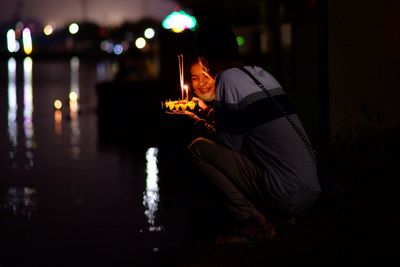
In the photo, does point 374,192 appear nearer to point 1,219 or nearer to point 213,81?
point 213,81

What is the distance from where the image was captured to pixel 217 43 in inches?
235

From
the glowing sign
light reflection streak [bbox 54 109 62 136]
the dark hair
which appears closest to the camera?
the dark hair

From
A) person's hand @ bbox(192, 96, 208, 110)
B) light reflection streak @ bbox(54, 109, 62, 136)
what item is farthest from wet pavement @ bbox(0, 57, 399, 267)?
light reflection streak @ bbox(54, 109, 62, 136)

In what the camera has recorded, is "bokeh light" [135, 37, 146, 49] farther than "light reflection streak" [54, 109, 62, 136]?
Yes

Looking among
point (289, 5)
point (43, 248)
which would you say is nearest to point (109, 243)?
point (43, 248)

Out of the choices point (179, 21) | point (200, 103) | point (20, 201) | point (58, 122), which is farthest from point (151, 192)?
point (179, 21)

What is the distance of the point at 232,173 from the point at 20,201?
4.02 meters

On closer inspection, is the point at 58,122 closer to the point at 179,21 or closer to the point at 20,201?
the point at 179,21

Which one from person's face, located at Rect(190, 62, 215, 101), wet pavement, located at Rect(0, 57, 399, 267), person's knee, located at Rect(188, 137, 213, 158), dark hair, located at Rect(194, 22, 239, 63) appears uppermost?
dark hair, located at Rect(194, 22, 239, 63)

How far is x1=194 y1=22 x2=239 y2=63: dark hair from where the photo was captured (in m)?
5.95

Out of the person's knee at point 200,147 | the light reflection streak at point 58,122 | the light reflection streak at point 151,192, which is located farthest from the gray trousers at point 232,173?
the light reflection streak at point 58,122

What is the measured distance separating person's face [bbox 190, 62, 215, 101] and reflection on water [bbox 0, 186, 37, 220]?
8.76ft

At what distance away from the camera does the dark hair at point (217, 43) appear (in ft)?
19.5

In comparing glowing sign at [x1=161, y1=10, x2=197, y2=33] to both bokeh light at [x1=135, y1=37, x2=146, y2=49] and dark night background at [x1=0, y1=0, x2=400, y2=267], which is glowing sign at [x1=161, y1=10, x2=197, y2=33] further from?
bokeh light at [x1=135, y1=37, x2=146, y2=49]
